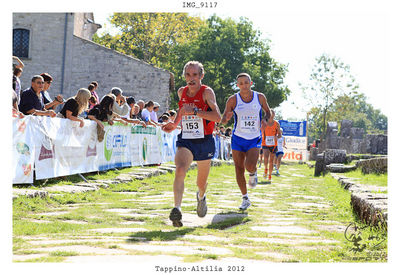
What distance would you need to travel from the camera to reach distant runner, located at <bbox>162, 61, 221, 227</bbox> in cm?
601

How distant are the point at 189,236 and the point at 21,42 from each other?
27.3m

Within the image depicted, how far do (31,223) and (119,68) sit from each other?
86.0 ft

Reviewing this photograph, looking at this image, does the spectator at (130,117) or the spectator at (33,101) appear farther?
the spectator at (130,117)

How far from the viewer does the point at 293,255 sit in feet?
14.7

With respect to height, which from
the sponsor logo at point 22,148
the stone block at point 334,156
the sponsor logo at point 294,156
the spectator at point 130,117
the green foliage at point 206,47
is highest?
the green foliage at point 206,47

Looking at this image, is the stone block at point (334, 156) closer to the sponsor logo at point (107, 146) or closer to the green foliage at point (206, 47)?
the sponsor logo at point (107, 146)

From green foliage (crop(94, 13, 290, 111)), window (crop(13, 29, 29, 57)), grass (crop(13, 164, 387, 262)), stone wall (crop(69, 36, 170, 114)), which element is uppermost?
green foliage (crop(94, 13, 290, 111))

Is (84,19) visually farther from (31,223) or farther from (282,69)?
(31,223)

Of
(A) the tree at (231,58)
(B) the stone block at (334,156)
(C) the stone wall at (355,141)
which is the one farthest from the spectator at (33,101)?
(A) the tree at (231,58)

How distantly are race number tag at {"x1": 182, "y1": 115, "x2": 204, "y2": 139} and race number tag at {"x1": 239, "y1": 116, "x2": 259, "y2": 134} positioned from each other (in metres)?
1.93

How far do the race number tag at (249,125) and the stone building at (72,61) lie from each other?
78.0 ft

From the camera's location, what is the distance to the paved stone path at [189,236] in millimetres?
4203

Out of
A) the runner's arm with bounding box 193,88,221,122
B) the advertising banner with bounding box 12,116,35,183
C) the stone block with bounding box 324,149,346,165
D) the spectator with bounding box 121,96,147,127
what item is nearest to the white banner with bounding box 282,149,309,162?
the stone block with bounding box 324,149,346,165

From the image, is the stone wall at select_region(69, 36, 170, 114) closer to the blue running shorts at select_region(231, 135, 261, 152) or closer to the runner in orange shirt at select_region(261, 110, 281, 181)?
the runner in orange shirt at select_region(261, 110, 281, 181)
